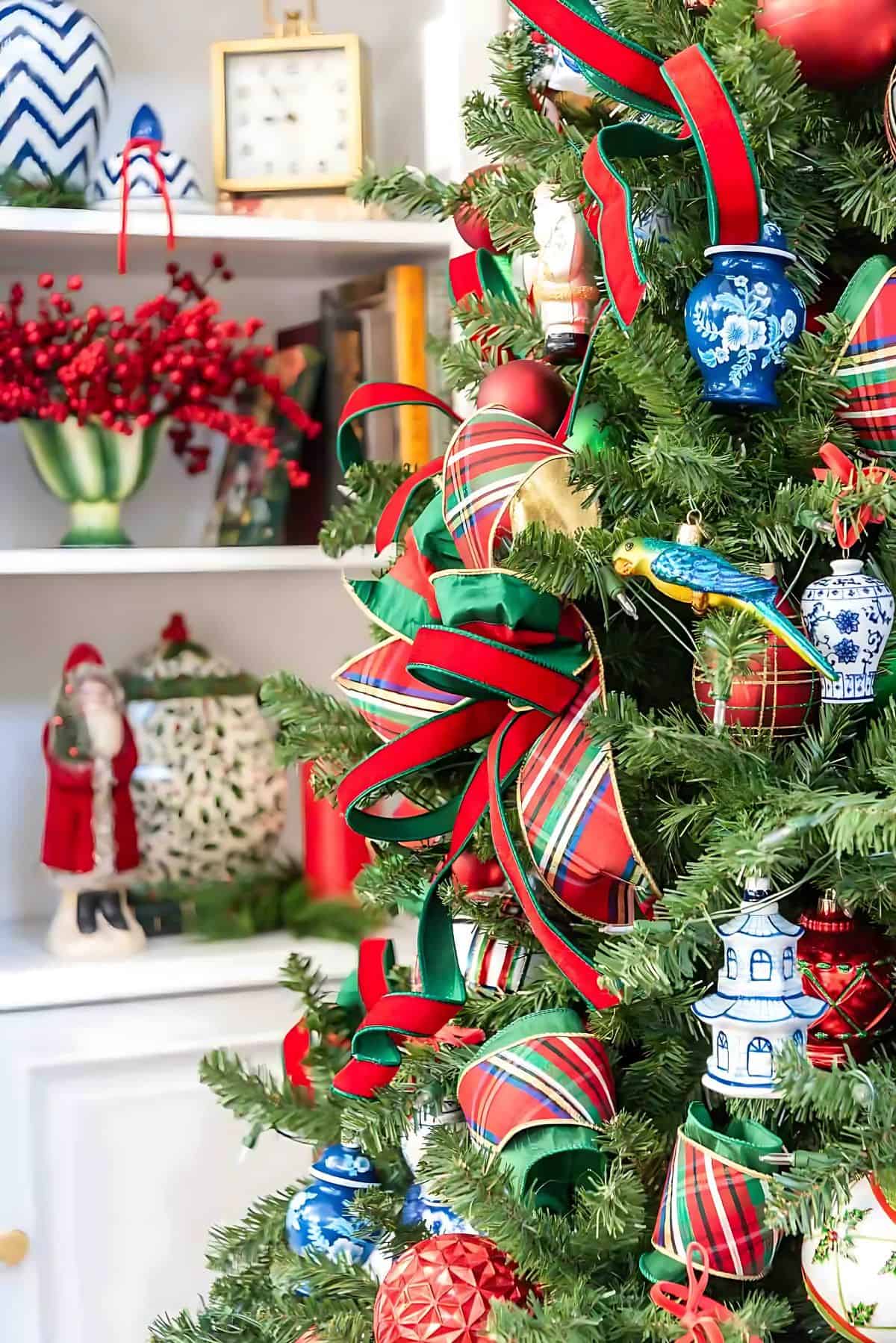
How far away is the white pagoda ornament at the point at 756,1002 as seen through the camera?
600 mm

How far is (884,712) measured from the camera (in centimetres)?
60

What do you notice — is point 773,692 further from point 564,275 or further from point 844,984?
point 564,275

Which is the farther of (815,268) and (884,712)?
(815,268)

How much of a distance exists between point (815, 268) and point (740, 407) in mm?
102

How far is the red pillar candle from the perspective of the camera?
1462mm

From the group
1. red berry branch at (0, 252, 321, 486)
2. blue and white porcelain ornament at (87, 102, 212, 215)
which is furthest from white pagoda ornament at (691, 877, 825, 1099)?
blue and white porcelain ornament at (87, 102, 212, 215)

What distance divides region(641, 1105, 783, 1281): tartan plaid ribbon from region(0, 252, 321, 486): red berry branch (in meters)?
0.90

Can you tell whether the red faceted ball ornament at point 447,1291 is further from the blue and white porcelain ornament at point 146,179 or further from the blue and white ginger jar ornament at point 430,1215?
the blue and white porcelain ornament at point 146,179

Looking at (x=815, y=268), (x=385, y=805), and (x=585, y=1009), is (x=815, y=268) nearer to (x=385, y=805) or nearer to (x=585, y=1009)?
(x=585, y=1009)

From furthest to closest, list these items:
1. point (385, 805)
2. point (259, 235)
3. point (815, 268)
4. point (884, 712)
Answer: point (385, 805)
point (259, 235)
point (815, 268)
point (884, 712)

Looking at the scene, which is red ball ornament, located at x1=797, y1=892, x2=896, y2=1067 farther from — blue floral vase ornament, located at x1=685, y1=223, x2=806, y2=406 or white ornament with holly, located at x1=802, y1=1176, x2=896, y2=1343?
blue floral vase ornament, located at x1=685, y1=223, x2=806, y2=406

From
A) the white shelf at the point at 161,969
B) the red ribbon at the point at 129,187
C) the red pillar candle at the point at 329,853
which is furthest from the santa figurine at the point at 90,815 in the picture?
the red ribbon at the point at 129,187

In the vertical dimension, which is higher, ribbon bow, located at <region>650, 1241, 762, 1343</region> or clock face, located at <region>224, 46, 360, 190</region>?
Answer: clock face, located at <region>224, 46, 360, 190</region>

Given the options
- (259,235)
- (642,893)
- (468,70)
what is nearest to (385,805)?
(259,235)
